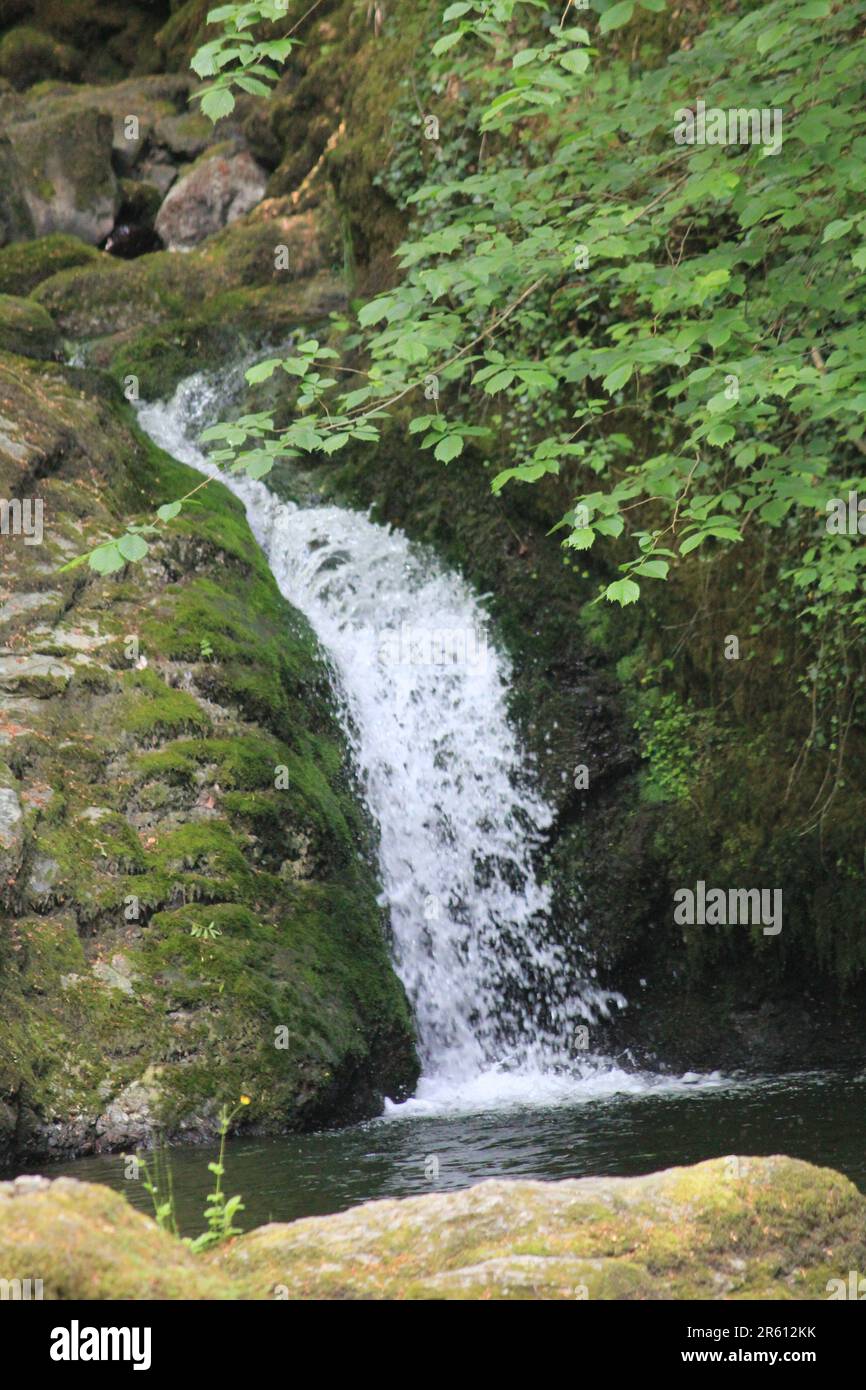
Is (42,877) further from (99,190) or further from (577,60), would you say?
(99,190)

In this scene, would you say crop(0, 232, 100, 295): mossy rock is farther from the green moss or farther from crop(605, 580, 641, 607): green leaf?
crop(605, 580, 641, 607): green leaf

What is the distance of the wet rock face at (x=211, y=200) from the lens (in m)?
18.5

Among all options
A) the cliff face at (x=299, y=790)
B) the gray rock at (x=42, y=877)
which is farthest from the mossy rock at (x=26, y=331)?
the gray rock at (x=42, y=877)

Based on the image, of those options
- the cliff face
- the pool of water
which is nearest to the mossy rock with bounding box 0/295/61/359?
the cliff face

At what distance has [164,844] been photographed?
749cm

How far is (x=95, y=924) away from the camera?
7059 mm

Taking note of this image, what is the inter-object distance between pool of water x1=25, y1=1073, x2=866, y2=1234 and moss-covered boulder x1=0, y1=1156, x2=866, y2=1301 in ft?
5.94

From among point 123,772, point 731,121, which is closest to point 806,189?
point 731,121

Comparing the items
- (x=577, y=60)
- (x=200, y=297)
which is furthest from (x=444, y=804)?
(x=200, y=297)

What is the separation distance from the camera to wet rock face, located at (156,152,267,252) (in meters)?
18.5

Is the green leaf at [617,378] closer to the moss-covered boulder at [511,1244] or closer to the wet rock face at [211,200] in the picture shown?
the moss-covered boulder at [511,1244]

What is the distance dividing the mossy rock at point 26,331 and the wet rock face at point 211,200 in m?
7.90

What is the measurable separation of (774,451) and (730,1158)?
3549 mm

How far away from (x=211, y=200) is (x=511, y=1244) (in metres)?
18.0
